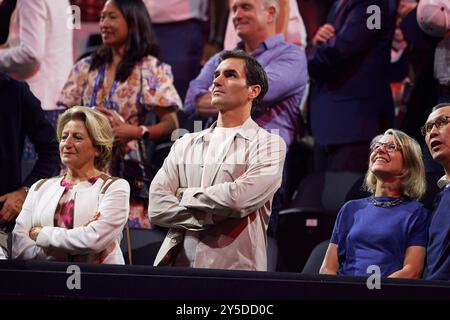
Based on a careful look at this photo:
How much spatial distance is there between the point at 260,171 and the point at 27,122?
1.33m

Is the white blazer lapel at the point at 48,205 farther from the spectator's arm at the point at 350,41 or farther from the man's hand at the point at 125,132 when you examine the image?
the spectator's arm at the point at 350,41

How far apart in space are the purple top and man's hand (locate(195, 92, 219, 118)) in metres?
0.02

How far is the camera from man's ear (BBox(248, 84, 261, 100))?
4816 mm

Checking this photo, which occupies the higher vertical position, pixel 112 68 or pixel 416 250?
pixel 112 68

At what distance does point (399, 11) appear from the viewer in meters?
6.19

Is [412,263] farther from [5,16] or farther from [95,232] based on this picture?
[5,16]

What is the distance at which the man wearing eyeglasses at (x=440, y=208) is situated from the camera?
4.38 meters

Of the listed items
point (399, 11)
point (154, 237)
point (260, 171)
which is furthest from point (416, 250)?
point (399, 11)

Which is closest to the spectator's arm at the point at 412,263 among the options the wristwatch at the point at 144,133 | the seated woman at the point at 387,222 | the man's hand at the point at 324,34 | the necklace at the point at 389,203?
the seated woman at the point at 387,222

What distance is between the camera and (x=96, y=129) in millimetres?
4820

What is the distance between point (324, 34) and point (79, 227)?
1931 mm

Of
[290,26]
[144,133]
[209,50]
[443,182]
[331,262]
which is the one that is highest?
[290,26]

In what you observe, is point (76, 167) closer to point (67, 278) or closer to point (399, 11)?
point (67, 278)

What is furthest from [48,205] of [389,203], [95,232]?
[389,203]
